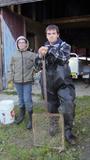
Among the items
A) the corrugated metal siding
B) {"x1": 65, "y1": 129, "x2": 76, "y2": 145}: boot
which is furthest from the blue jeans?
the corrugated metal siding

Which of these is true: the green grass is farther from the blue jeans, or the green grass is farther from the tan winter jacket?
the tan winter jacket

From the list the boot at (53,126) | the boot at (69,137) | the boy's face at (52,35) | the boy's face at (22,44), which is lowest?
the boot at (69,137)

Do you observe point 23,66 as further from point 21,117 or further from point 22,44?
point 21,117

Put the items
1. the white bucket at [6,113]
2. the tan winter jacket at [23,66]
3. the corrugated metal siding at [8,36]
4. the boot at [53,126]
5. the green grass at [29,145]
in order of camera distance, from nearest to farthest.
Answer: the green grass at [29,145] < the boot at [53,126] < the tan winter jacket at [23,66] < the white bucket at [6,113] < the corrugated metal siding at [8,36]

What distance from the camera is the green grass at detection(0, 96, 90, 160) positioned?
527 centimetres

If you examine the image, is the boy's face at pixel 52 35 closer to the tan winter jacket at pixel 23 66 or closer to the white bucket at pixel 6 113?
the tan winter jacket at pixel 23 66

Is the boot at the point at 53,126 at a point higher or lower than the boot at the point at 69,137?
higher

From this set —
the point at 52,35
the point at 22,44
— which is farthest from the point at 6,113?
the point at 52,35

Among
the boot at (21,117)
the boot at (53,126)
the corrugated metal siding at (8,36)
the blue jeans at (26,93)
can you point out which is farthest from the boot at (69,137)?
the corrugated metal siding at (8,36)

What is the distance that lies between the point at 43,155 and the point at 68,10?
8.79 metres

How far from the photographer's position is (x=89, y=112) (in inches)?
294

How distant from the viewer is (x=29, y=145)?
5793 millimetres

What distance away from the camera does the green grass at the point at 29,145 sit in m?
5.27

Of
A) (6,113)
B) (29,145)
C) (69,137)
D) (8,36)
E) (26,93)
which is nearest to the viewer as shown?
(69,137)
